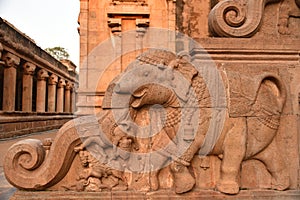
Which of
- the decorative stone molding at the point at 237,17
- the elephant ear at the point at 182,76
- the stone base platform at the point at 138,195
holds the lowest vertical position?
the stone base platform at the point at 138,195

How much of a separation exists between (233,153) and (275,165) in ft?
1.48

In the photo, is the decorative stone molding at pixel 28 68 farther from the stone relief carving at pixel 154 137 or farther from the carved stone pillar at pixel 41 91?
the stone relief carving at pixel 154 137

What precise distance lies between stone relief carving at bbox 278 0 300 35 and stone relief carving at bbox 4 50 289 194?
2.21ft

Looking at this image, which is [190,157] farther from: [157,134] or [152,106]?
[152,106]

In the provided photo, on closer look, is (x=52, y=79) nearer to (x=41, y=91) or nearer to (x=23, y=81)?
(x=41, y=91)

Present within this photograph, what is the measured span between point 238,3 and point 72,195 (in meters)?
2.41

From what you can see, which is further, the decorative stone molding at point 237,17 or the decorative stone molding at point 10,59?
the decorative stone molding at point 10,59

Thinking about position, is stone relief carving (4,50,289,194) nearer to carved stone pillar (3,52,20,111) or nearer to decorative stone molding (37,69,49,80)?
carved stone pillar (3,52,20,111)

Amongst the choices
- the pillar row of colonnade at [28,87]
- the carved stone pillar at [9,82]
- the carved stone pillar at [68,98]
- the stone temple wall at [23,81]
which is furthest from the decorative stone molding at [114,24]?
the carved stone pillar at [68,98]

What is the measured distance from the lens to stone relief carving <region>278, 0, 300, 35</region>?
280 centimetres

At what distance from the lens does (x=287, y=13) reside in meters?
2.85

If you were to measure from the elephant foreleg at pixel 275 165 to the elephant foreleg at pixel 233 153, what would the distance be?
235mm

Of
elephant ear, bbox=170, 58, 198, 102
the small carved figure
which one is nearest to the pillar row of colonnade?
the small carved figure

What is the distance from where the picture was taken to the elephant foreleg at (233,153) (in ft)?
8.11
